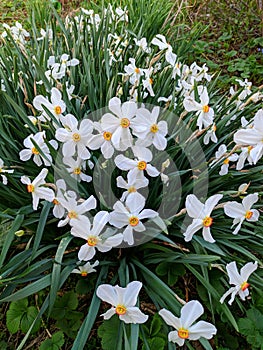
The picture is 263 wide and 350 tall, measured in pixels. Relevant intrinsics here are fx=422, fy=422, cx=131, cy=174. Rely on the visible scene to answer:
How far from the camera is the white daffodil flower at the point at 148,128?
121 centimetres

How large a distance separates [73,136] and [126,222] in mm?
298

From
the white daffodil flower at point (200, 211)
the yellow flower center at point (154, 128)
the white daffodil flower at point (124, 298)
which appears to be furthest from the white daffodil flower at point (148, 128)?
the white daffodil flower at point (124, 298)

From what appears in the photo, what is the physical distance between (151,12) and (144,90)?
4.87ft

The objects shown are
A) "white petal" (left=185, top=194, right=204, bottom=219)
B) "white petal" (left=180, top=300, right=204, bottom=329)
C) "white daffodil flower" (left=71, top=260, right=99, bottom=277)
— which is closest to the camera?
"white petal" (left=180, top=300, right=204, bottom=329)

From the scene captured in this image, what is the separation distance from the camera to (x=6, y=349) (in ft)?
4.85

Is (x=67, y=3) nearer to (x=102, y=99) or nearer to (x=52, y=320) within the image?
(x=102, y=99)

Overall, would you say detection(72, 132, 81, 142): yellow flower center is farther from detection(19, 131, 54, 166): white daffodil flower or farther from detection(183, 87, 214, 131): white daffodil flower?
detection(183, 87, 214, 131): white daffodil flower

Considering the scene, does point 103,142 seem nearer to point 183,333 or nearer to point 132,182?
point 132,182

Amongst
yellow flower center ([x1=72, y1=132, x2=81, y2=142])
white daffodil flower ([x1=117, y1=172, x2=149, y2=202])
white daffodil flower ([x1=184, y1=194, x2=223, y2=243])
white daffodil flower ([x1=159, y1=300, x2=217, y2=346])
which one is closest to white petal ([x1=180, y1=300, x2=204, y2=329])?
white daffodil flower ([x1=159, y1=300, x2=217, y2=346])

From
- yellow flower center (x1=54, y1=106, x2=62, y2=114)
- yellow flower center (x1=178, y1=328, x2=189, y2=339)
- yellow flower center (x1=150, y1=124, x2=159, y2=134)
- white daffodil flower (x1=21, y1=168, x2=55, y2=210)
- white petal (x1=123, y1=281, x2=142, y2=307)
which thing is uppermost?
yellow flower center (x1=150, y1=124, x2=159, y2=134)

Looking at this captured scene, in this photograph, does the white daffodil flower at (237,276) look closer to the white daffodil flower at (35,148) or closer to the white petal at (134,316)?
the white petal at (134,316)

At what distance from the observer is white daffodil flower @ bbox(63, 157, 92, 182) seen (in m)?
1.32

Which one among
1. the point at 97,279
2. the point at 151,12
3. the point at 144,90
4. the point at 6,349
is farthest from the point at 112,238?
the point at 151,12

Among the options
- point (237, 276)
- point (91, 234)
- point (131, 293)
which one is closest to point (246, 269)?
point (237, 276)
